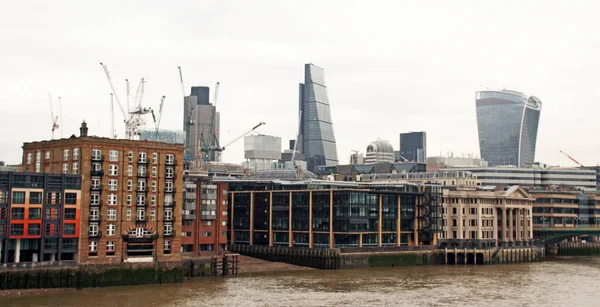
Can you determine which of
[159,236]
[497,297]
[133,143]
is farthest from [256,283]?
[497,297]

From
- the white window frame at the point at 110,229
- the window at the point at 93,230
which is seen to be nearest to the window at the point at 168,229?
the white window frame at the point at 110,229

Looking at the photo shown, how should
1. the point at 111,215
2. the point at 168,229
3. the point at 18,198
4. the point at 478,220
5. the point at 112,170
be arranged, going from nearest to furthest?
the point at 18,198, the point at 111,215, the point at 112,170, the point at 168,229, the point at 478,220

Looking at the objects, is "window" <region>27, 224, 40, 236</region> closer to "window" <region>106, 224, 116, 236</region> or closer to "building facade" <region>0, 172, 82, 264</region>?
"building facade" <region>0, 172, 82, 264</region>

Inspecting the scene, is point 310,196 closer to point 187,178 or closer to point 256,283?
point 187,178

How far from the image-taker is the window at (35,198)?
114625mm

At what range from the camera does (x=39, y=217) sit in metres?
115

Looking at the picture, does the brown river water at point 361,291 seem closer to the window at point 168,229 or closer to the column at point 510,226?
the window at point 168,229

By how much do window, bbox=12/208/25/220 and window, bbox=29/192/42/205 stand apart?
1825 millimetres

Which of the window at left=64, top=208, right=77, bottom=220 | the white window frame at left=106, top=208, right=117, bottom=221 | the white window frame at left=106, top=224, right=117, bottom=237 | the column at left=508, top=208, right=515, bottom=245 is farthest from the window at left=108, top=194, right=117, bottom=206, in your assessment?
the column at left=508, top=208, right=515, bottom=245

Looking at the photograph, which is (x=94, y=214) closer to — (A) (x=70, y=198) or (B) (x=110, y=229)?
(B) (x=110, y=229)

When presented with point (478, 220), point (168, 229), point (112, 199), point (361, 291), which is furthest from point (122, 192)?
point (478, 220)

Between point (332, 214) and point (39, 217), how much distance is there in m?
66.3

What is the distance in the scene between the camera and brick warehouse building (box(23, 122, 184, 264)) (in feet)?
400

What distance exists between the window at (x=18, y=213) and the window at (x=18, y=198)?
108cm
